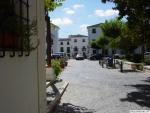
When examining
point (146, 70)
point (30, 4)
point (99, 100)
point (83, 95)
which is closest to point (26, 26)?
point (30, 4)

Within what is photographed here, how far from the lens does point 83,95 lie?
51.5ft

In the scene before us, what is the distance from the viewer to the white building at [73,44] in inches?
Result: 4847

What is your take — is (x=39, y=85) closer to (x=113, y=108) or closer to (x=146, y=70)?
(x=113, y=108)

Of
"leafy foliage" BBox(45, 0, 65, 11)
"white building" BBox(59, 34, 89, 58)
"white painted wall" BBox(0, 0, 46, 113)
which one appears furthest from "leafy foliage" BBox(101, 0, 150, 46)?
"white building" BBox(59, 34, 89, 58)

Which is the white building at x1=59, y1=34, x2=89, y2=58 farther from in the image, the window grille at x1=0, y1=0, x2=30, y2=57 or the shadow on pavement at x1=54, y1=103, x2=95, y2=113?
the window grille at x1=0, y1=0, x2=30, y2=57

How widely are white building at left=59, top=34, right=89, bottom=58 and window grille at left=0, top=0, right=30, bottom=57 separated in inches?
4516

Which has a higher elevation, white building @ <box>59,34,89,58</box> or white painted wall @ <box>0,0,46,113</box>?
white building @ <box>59,34,89,58</box>

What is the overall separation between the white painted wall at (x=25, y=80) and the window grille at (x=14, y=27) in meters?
0.16

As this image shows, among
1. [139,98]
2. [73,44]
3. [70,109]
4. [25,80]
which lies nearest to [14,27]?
[25,80]

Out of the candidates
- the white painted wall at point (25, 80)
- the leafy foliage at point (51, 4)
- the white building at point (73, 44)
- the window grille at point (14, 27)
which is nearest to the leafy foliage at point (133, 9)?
the leafy foliage at point (51, 4)

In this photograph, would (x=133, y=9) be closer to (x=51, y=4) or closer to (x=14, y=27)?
(x=51, y=4)

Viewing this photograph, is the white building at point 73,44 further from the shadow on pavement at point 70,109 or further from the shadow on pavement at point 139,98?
the shadow on pavement at point 70,109

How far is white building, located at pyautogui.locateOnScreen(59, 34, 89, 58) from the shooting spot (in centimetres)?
12311

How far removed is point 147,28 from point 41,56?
24815 millimetres
